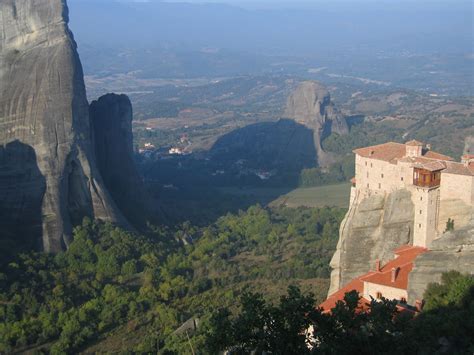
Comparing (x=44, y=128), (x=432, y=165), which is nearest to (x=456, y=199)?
(x=432, y=165)

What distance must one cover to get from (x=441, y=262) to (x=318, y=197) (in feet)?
133

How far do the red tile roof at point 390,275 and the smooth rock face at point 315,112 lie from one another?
5399 centimetres

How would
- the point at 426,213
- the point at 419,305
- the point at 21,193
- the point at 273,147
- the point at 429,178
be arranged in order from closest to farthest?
1. the point at 419,305
2. the point at 429,178
3. the point at 426,213
4. the point at 21,193
5. the point at 273,147

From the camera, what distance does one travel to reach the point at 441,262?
2291 centimetres

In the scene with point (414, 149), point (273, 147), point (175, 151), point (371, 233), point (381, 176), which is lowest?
point (175, 151)

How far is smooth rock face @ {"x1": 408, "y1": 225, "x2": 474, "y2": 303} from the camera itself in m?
22.5

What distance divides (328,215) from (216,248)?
38.5ft

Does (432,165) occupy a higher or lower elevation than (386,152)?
higher

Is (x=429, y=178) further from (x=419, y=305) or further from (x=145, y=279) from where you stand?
(x=145, y=279)

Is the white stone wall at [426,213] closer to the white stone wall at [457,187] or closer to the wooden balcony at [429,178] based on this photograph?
the wooden balcony at [429,178]

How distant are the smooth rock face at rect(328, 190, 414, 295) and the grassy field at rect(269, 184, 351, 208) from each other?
2659 cm

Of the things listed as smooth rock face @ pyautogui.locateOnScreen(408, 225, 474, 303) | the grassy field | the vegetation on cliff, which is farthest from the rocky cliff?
the grassy field

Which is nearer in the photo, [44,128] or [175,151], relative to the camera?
[44,128]

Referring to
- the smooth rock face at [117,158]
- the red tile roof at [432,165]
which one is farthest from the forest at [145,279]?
the red tile roof at [432,165]
